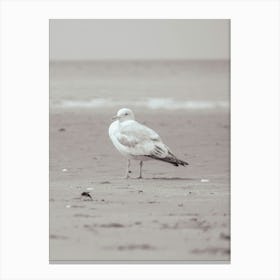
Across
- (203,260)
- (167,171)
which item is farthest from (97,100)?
(203,260)

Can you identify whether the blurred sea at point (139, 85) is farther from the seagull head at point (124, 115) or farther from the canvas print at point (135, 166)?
the seagull head at point (124, 115)

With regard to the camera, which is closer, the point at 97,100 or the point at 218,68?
the point at 218,68

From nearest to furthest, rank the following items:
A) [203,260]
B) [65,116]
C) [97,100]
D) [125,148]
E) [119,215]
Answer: [203,260], [119,215], [125,148], [65,116], [97,100]

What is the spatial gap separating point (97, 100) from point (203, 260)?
435cm

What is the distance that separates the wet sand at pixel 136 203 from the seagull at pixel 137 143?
22cm

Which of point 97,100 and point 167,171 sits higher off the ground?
point 97,100

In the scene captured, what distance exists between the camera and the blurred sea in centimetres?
859

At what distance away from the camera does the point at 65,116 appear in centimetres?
1009

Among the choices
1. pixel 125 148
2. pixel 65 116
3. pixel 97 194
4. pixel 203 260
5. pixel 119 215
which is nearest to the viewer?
pixel 203 260

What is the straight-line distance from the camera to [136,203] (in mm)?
8094

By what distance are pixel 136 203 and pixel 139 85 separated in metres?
5.81
